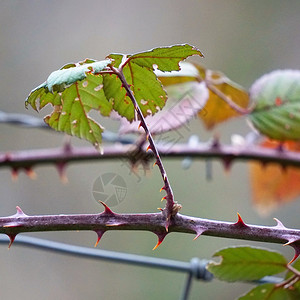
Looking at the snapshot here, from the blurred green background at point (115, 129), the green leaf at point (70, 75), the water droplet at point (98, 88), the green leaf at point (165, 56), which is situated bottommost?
the blurred green background at point (115, 129)

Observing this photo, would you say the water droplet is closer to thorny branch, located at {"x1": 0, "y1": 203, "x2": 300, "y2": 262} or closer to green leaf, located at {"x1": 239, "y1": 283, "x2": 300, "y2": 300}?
thorny branch, located at {"x1": 0, "y1": 203, "x2": 300, "y2": 262}

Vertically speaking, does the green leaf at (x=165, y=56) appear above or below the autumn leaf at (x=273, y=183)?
above

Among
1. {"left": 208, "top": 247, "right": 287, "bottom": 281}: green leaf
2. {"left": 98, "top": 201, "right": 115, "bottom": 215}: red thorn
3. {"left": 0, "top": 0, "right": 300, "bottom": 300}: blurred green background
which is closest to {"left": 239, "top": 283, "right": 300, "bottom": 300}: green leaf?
{"left": 208, "top": 247, "right": 287, "bottom": 281}: green leaf

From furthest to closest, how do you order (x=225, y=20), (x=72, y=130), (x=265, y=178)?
1. (x=225, y=20)
2. (x=265, y=178)
3. (x=72, y=130)

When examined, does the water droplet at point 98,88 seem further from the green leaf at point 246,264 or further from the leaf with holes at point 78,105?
the green leaf at point 246,264

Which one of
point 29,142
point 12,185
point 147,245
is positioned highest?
point 29,142

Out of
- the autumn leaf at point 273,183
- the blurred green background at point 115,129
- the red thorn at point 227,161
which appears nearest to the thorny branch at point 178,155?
the red thorn at point 227,161

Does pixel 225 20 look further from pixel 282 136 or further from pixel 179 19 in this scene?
pixel 282 136

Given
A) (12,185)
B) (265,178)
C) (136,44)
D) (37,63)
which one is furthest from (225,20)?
(265,178)
